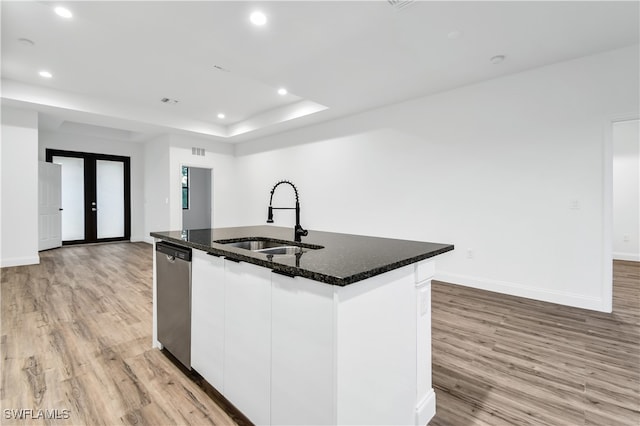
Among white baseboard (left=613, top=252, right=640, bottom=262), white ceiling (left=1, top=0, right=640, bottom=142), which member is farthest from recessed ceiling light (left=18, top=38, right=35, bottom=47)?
white baseboard (left=613, top=252, right=640, bottom=262)

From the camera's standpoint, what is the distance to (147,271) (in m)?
4.77

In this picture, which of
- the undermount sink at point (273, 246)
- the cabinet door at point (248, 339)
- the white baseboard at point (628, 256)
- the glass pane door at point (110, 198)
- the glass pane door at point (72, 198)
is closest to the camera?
the cabinet door at point (248, 339)

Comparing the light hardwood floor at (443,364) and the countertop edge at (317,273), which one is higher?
the countertop edge at (317,273)

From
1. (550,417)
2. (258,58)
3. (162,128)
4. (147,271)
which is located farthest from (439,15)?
(162,128)

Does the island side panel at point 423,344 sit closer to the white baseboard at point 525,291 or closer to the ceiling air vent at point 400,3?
the ceiling air vent at point 400,3

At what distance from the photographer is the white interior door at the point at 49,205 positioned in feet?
21.2

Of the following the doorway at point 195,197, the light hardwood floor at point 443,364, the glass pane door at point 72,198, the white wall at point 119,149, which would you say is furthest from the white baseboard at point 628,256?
the glass pane door at point 72,198

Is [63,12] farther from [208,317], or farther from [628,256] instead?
[628,256]

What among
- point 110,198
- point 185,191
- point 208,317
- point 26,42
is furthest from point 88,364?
point 185,191

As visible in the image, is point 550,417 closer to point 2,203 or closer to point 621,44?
point 621,44

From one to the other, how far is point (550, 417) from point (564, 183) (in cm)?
273

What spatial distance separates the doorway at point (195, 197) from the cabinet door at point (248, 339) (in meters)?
8.30

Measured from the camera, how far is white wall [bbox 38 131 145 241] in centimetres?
700

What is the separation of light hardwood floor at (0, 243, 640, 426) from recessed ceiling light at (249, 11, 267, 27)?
9.51 ft
